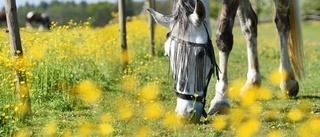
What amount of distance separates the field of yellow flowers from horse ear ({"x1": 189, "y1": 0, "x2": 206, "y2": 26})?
0.84 metres

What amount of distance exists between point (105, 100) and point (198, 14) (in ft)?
10.8

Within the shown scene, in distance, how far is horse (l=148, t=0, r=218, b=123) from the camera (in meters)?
4.97

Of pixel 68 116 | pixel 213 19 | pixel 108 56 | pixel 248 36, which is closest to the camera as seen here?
pixel 68 116

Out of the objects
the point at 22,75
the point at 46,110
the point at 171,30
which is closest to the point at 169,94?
the point at 46,110

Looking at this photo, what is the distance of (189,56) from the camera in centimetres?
496

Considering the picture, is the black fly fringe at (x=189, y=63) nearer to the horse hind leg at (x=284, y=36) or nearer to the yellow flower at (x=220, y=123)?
the yellow flower at (x=220, y=123)

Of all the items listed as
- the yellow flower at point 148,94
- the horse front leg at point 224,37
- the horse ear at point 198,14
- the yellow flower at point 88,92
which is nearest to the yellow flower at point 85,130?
the yellow flower at point 88,92

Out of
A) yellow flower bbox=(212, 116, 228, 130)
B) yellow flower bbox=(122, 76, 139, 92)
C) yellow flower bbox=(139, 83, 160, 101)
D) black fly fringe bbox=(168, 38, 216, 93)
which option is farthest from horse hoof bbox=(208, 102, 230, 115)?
yellow flower bbox=(122, 76, 139, 92)

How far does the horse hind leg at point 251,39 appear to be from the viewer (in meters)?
7.79

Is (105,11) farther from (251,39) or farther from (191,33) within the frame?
(191,33)

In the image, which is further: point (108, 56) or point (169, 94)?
point (108, 56)

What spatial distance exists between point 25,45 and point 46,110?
1450 mm

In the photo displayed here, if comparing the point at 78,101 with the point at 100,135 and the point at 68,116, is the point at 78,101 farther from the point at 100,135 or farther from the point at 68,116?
the point at 100,135

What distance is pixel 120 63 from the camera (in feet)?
34.4
